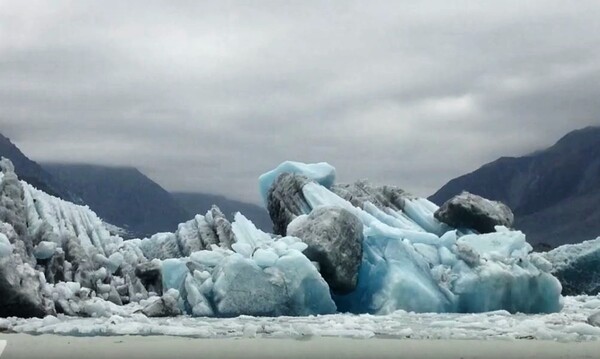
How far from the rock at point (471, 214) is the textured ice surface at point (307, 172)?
10.3 feet

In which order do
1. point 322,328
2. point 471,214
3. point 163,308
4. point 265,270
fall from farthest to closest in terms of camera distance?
point 471,214, point 265,270, point 163,308, point 322,328

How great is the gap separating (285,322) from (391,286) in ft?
12.6

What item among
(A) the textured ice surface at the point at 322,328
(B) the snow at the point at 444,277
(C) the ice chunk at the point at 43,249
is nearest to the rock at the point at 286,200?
(B) the snow at the point at 444,277

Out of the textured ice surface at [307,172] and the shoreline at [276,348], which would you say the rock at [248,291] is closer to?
the shoreline at [276,348]

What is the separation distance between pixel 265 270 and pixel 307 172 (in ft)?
23.4

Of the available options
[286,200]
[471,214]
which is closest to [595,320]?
[471,214]

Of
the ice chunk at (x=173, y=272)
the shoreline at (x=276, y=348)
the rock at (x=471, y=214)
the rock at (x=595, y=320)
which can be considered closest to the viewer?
the shoreline at (x=276, y=348)

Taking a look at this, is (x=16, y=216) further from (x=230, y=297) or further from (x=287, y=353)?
(x=287, y=353)

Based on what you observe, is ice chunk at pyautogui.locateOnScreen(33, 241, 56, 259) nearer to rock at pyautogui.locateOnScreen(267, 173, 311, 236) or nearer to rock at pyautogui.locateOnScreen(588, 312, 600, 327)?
rock at pyautogui.locateOnScreen(267, 173, 311, 236)

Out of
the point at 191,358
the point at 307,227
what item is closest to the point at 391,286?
the point at 307,227

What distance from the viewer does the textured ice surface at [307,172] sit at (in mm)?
21766

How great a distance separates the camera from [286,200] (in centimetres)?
2097

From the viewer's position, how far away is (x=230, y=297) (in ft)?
47.6

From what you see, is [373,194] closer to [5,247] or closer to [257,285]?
[257,285]
